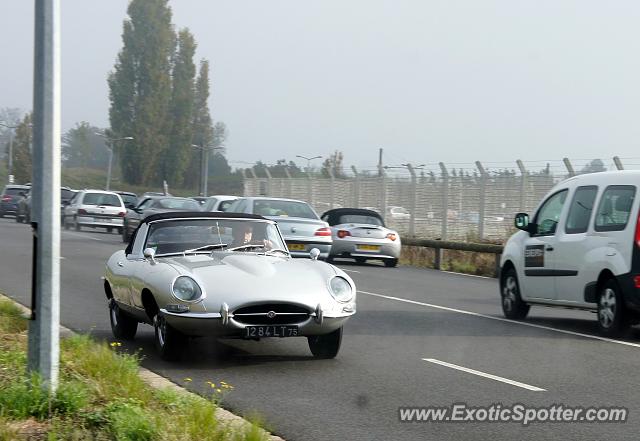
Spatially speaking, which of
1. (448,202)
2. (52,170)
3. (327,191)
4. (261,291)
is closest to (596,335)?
(261,291)

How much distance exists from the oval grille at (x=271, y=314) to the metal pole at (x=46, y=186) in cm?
280

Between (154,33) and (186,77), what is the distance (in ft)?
20.9

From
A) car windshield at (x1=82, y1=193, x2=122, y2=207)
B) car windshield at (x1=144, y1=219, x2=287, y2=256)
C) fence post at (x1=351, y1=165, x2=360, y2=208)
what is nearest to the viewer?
car windshield at (x1=144, y1=219, x2=287, y2=256)

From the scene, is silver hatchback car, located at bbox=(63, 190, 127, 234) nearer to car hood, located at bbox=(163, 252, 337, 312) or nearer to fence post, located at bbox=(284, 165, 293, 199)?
fence post, located at bbox=(284, 165, 293, 199)

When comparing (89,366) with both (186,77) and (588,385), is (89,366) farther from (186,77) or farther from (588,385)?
(186,77)

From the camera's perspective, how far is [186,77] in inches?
4060

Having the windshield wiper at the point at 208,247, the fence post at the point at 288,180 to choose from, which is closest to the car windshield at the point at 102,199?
the fence post at the point at 288,180

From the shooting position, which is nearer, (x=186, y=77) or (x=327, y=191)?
(x=327, y=191)

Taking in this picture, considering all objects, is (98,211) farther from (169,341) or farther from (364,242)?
(169,341)

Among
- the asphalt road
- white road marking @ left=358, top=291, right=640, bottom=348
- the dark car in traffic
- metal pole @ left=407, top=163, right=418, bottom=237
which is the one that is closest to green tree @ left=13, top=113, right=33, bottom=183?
the dark car in traffic

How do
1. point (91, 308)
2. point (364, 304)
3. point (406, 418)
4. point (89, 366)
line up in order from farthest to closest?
point (364, 304)
point (91, 308)
point (89, 366)
point (406, 418)

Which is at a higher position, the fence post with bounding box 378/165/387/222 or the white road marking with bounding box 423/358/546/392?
the fence post with bounding box 378/165/387/222

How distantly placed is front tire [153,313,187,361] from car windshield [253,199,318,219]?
14366 mm

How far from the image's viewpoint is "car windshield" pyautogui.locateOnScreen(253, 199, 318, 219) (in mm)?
24766
